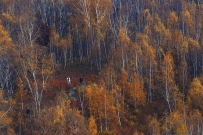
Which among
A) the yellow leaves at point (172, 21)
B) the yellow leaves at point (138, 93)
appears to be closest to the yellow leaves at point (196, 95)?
the yellow leaves at point (138, 93)

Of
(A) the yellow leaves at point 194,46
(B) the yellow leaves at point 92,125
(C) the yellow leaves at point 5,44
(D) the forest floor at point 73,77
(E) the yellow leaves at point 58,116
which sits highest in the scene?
(C) the yellow leaves at point 5,44

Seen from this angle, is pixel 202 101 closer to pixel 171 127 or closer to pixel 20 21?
pixel 171 127

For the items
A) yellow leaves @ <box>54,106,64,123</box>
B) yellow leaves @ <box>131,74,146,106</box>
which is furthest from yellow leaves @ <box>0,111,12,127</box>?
yellow leaves @ <box>131,74,146,106</box>

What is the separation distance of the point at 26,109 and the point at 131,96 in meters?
13.6

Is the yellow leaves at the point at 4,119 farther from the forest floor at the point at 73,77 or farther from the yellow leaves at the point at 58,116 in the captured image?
the forest floor at the point at 73,77

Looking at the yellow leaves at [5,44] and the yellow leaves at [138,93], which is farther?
the yellow leaves at [5,44]

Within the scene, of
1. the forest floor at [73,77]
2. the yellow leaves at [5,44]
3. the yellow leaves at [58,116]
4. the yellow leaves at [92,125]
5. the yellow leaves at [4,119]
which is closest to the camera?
the yellow leaves at [58,116]

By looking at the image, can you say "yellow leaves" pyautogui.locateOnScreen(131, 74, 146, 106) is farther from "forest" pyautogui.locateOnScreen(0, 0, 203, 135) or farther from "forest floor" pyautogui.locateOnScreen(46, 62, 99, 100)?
"forest floor" pyautogui.locateOnScreen(46, 62, 99, 100)

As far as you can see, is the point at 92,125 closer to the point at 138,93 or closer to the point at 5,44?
the point at 138,93

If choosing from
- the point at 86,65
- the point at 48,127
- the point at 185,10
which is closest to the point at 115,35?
the point at 86,65

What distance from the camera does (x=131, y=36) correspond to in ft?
188

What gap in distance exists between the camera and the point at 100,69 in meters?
52.0

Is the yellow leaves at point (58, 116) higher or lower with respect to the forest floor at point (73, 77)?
lower

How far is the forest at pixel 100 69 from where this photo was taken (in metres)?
40.0
